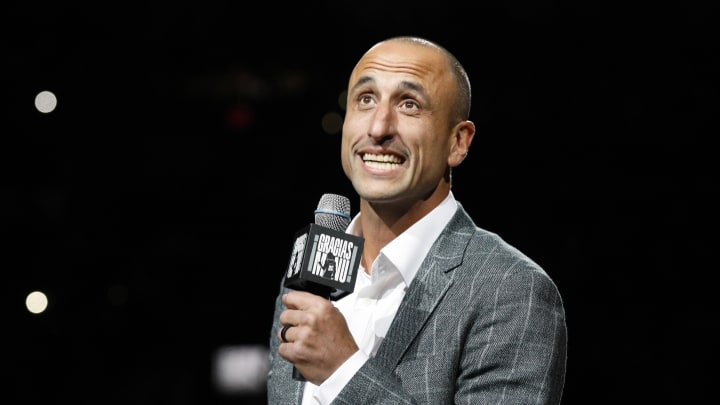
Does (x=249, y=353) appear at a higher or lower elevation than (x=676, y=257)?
lower

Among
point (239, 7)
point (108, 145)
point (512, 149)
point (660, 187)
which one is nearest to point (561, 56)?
point (512, 149)

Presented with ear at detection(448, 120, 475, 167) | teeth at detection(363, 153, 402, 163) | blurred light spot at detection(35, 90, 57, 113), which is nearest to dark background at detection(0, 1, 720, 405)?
blurred light spot at detection(35, 90, 57, 113)

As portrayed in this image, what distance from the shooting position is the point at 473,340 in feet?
4.65

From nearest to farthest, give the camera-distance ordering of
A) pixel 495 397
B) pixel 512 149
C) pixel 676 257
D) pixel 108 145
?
Result: pixel 495 397
pixel 676 257
pixel 512 149
pixel 108 145

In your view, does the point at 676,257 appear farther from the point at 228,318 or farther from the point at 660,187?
Result: the point at 228,318

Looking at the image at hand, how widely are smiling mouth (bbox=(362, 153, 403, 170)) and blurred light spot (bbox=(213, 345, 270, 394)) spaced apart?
272cm

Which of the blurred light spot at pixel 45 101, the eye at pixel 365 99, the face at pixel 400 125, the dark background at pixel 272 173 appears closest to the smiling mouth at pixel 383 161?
the face at pixel 400 125

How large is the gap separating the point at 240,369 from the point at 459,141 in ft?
9.23

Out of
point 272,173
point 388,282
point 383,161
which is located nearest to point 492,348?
point 388,282

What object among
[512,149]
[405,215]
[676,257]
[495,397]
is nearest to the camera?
[495,397]

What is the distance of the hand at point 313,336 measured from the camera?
128 centimetres

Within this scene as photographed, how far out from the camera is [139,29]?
4180 millimetres

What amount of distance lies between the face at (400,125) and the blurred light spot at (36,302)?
119 inches

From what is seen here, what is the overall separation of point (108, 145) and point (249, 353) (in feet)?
4.19
